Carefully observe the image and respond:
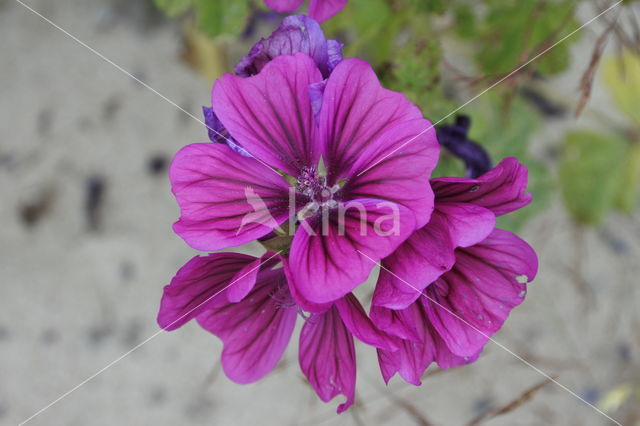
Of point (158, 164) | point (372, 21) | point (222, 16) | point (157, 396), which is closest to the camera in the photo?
point (222, 16)

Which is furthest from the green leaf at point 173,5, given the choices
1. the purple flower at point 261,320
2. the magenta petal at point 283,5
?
the purple flower at point 261,320

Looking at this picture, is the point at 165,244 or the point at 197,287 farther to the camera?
the point at 165,244

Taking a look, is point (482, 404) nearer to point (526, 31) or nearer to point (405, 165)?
point (526, 31)

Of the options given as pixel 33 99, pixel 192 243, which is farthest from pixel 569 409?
pixel 33 99

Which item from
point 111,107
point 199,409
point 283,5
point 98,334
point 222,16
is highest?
point 111,107

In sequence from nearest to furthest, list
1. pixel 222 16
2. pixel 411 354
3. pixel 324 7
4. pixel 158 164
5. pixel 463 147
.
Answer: pixel 411 354
pixel 324 7
pixel 463 147
pixel 222 16
pixel 158 164

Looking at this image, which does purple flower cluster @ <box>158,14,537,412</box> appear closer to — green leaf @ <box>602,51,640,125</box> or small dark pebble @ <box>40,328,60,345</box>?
small dark pebble @ <box>40,328,60,345</box>

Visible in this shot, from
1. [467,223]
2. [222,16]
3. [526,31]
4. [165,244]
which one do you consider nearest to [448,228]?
[467,223]
